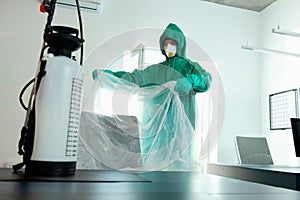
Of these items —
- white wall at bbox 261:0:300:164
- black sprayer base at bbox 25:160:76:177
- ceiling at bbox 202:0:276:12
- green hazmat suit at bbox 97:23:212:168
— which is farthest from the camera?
ceiling at bbox 202:0:276:12

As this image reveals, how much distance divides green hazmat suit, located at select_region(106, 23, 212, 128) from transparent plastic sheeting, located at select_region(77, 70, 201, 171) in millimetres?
95

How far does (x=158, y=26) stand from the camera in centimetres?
370

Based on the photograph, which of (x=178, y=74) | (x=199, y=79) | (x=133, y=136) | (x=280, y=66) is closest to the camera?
(x=133, y=136)

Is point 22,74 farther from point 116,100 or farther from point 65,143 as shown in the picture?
point 65,143

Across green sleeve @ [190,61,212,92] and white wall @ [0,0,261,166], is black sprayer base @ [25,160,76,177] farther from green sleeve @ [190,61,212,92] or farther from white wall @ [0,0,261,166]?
white wall @ [0,0,261,166]

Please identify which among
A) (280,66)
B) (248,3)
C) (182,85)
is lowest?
(182,85)

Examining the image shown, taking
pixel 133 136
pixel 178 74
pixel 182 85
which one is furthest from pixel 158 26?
pixel 133 136

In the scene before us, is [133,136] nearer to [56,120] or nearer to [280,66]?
[56,120]

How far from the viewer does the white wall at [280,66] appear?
11.3ft

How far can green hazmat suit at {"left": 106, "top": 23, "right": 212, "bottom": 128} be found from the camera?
5.45ft

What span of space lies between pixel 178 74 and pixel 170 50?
0.44 metres

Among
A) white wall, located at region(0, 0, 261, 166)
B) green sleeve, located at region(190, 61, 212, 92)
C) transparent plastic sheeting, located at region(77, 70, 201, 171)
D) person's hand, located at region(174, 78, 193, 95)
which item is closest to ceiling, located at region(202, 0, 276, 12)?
white wall, located at region(0, 0, 261, 166)

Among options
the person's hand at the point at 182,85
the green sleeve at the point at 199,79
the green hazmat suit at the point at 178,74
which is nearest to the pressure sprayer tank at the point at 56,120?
the green hazmat suit at the point at 178,74

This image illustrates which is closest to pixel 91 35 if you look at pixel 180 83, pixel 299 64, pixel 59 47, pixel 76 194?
pixel 180 83
